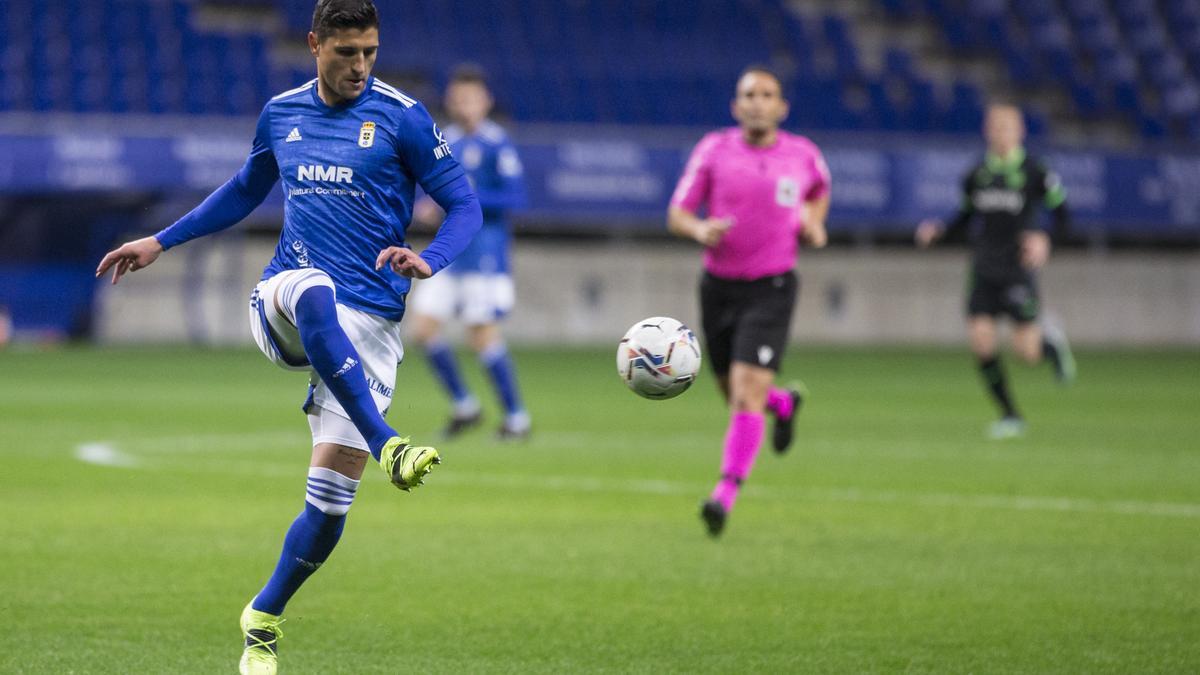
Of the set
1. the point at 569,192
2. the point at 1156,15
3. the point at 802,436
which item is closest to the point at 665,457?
the point at 802,436

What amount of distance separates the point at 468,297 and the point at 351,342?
832 cm

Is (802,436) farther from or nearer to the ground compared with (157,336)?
farther from the ground

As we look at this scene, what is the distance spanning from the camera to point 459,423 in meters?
13.4

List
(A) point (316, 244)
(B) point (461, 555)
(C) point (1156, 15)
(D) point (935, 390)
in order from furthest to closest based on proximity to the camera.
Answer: (C) point (1156, 15), (D) point (935, 390), (B) point (461, 555), (A) point (316, 244)

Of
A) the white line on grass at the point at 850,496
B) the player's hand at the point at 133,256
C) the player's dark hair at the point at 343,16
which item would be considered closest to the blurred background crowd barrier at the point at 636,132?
the white line on grass at the point at 850,496

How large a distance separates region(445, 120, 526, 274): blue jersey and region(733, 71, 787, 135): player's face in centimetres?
433

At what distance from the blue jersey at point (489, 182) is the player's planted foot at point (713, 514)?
5.23m

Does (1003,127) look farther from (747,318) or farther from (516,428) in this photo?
(747,318)

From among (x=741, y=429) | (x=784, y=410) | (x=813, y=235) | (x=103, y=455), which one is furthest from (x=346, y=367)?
(x=103, y=455)

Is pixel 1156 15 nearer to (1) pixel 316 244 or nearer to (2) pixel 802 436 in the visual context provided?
(2) pixel 802 436

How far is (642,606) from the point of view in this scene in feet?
21.6

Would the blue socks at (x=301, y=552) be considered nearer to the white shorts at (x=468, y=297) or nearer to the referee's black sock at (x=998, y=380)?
the white shorts at (x=468, y=297)

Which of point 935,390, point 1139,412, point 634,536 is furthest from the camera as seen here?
point 935,390

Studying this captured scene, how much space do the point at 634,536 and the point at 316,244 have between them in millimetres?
3454
